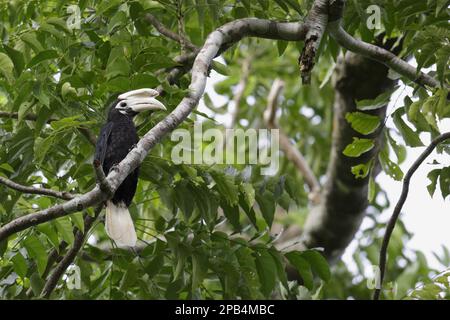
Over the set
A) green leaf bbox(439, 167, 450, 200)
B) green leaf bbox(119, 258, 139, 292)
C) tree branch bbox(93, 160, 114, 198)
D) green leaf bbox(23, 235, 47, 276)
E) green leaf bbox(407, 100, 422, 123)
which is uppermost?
green leaf bbox(407, 100, 422, 123)

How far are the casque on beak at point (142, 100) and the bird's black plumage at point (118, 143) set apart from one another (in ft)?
0.35

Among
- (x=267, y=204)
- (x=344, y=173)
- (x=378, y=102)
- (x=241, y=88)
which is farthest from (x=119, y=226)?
(x=241, y=88)

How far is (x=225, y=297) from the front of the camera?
3.93 meters

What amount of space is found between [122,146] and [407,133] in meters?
1.33

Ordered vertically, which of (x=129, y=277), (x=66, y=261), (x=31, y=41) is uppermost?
(x=31, y=41)

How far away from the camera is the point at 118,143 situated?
3.59m

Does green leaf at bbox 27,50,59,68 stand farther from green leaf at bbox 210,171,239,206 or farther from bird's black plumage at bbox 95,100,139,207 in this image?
green leaf at bbox 210,171,239,206

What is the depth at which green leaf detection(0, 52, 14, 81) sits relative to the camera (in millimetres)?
3371

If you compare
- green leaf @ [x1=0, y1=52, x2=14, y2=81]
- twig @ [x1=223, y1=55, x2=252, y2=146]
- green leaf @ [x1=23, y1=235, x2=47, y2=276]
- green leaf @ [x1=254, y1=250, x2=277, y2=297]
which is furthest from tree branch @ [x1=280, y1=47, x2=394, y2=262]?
twig @ [x1=223, y1=55, x2=252, y2=146]

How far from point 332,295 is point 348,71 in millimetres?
2681

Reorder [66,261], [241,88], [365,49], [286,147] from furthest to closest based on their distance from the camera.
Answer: [241,88], [286,147], [365,49], [66,261]

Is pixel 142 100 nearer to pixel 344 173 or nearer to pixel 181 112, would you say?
pixel 181 112

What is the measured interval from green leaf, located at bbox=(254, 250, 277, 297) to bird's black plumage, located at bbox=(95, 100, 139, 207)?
684 mm

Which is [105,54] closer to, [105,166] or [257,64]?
[105,166]
